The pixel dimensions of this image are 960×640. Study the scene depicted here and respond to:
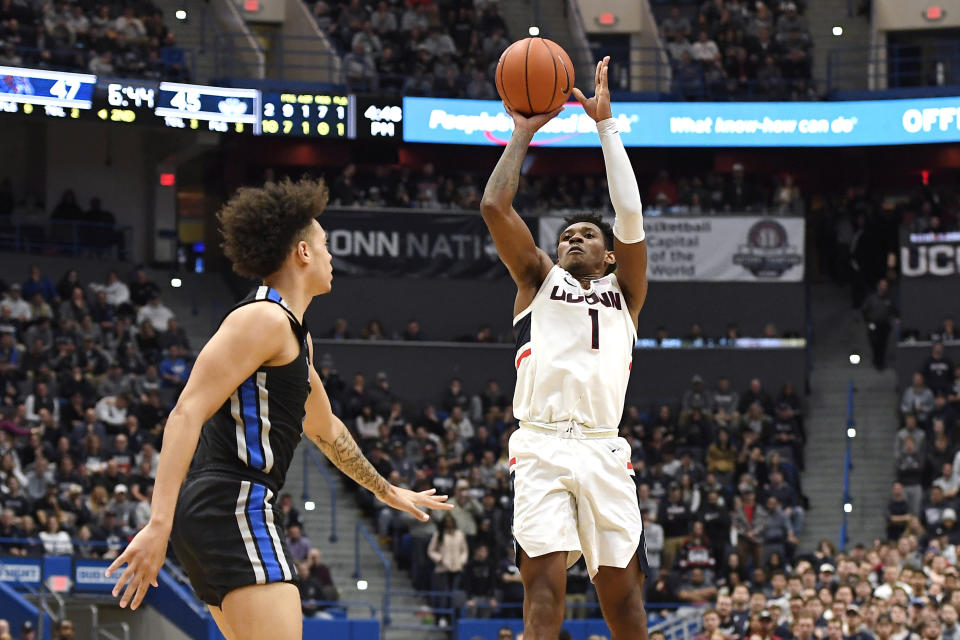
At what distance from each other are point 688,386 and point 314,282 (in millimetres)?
21790

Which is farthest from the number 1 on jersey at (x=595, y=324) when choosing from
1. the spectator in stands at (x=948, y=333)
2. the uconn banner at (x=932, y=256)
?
the uconn banner at (x=932, y=256)

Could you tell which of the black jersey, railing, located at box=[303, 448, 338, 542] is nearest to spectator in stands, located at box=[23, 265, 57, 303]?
railing, located at box=[303, 448, 338, 542]

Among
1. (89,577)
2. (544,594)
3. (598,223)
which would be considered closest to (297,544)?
(89,577)

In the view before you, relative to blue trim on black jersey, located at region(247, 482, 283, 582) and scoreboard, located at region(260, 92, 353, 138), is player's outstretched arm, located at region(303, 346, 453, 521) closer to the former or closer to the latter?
blue trim on black jersey, located at region(247, 482, 283, 582)

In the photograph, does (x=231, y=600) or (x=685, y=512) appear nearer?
(x=231, y=600)

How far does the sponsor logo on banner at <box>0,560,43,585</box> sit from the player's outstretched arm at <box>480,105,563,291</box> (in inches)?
494

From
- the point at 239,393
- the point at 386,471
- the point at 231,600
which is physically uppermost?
the point at 239,393

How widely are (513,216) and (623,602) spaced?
1.82 metres

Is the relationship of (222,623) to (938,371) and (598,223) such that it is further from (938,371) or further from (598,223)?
(938,371)

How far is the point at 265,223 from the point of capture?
5531mm

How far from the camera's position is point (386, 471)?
22016mm

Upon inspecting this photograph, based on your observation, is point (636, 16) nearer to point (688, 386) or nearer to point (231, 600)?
point (688, 386)

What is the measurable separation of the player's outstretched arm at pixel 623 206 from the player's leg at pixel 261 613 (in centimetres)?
253

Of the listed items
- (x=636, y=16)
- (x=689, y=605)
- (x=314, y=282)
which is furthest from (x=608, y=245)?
(x=636, y=16)
